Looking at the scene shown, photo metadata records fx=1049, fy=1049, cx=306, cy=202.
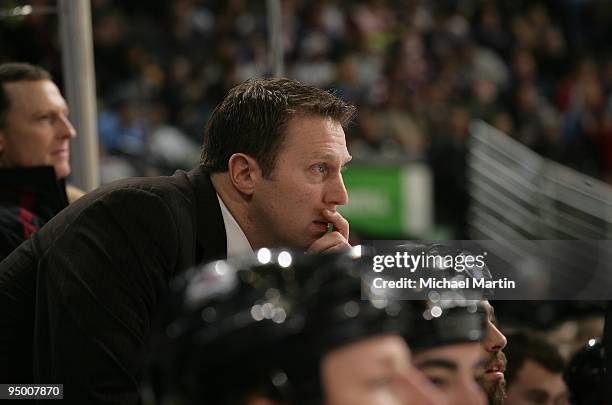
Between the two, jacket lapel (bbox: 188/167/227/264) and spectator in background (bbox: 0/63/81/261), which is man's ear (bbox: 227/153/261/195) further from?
spectator in background (bbox: 0/63/81/261)

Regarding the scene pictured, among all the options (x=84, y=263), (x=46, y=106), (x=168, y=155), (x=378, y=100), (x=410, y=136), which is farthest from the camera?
(x=378, y=100)

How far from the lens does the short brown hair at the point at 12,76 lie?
345 cm

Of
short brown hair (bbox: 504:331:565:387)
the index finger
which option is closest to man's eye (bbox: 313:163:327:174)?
the index finger

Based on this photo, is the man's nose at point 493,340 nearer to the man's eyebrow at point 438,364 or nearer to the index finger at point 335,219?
the man's eyebrow at point 438,364

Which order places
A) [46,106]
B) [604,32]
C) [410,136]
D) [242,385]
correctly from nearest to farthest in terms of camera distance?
[242,385] < [46,106] < [410,136] < [604,32]

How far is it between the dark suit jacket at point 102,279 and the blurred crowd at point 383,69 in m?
5.53

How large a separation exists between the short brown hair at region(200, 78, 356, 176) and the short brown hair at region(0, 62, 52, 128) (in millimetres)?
1371

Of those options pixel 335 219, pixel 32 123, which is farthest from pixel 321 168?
pixel 32 123

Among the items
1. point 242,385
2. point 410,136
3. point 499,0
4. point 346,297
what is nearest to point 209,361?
point 242,385

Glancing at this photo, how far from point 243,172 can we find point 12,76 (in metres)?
1.51

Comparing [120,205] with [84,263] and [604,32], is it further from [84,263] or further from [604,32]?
[604,32]

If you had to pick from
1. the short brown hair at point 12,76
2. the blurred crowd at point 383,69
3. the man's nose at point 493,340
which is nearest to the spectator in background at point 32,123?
the short brown hair at point 12,76

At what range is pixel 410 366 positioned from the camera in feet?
3.44

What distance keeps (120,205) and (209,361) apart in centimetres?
119
